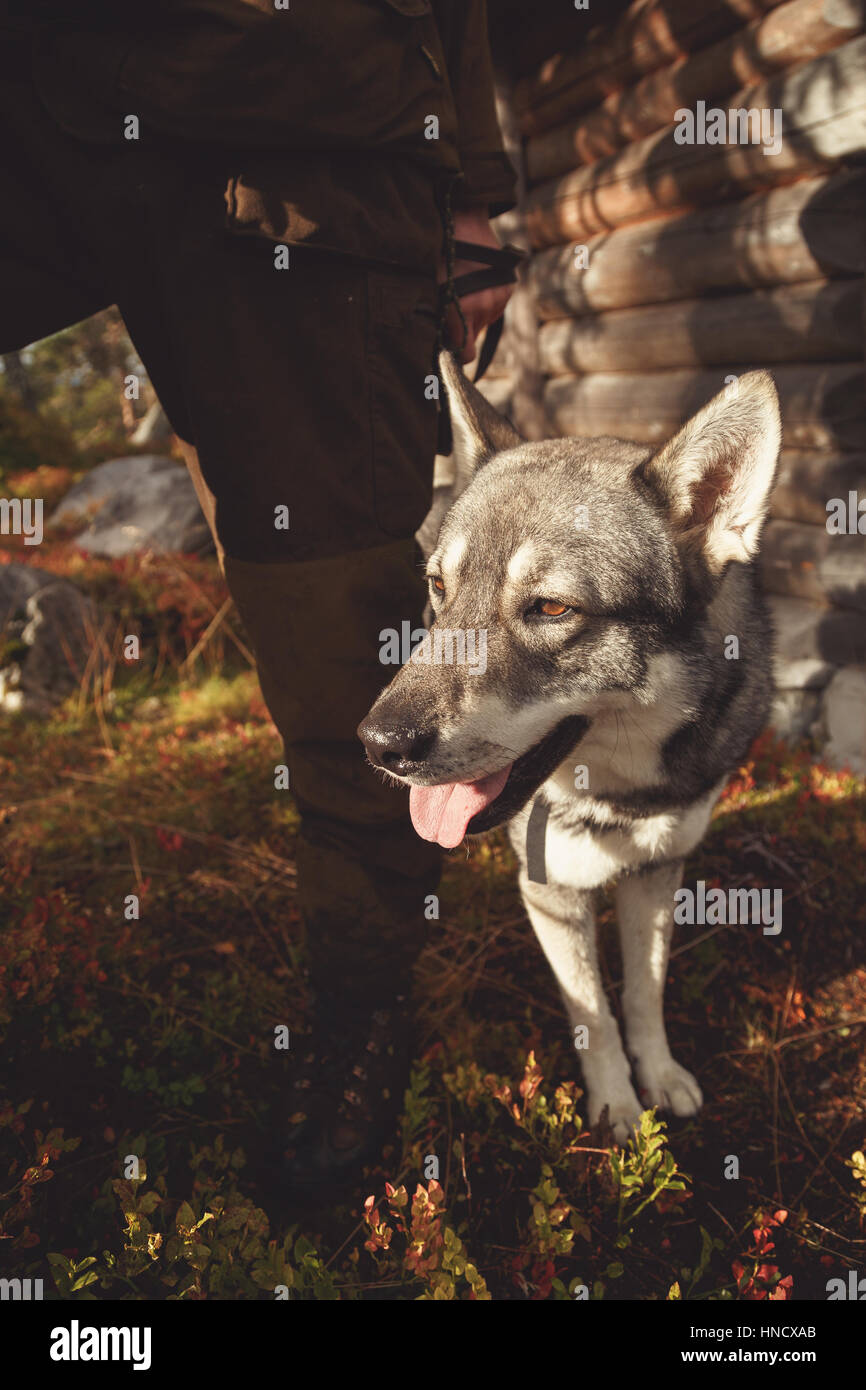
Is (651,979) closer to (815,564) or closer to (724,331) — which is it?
(815,564)

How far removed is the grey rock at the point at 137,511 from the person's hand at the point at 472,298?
507 cm

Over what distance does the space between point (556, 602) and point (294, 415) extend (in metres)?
0.80

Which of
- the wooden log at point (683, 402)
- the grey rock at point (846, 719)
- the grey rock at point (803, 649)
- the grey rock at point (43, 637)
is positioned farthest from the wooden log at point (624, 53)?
the grey rock at point (43, 637)

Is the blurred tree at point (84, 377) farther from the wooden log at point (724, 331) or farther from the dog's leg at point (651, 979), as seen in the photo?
the dog's leg at point (651, 979)

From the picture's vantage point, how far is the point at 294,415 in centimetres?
202

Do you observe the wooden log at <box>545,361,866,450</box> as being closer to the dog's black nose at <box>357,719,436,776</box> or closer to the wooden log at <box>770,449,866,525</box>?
the wooden log at <box>770,449,866,525</box>

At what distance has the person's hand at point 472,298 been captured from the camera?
97.3 inches

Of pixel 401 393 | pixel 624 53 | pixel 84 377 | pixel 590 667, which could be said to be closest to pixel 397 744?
pixel 590 667

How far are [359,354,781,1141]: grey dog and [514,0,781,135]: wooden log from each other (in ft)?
11.0

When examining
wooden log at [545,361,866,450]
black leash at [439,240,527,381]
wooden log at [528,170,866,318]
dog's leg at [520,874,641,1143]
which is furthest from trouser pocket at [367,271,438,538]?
wooden log at [528,170,866,318]

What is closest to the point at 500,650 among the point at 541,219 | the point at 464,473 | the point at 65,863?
the point at 464,473

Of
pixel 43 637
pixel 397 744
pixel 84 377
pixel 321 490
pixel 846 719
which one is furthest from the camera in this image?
pixel 84 377
